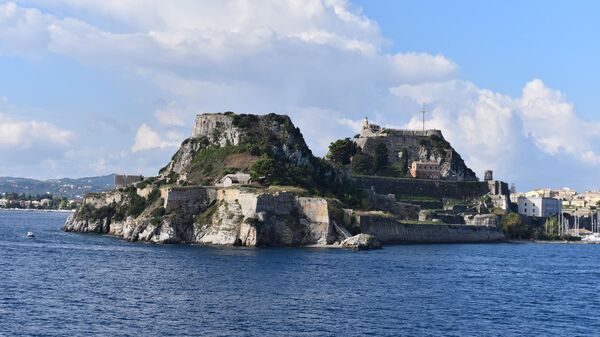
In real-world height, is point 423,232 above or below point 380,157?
below

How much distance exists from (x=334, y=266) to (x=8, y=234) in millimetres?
54535

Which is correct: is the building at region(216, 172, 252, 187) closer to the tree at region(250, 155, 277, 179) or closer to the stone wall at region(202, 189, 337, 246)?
the tree at region(250, 155, 277, 179)

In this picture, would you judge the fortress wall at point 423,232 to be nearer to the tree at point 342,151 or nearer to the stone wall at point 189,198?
the stone wall at point 189,198

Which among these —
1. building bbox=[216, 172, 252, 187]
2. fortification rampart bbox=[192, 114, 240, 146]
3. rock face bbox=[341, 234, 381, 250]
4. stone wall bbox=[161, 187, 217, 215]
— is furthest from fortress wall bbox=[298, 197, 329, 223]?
fortification rampart bbox=[192, 114, 240, 146]

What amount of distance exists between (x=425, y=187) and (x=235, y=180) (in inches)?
1575

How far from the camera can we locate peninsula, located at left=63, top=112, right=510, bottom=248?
8938 centimetres

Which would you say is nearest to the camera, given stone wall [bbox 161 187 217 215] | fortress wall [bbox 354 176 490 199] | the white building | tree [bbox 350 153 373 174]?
stone wall [bbox 161 187 217 215]

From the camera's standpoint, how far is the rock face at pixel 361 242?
86.8m

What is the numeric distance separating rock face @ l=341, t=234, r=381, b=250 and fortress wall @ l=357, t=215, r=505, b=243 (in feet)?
14.4

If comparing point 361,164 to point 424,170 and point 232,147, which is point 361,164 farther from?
point 232,147

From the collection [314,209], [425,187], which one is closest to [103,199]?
[314,209]

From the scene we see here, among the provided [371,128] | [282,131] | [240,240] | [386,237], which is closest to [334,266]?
[240,240]

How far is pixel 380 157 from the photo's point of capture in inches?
5325

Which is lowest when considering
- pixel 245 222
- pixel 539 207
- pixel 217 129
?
pixel 245 222
